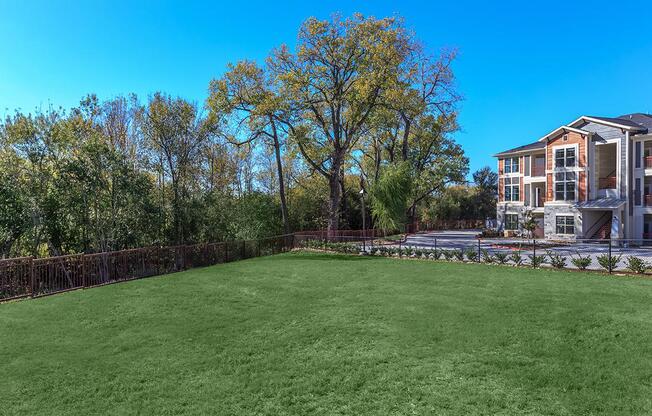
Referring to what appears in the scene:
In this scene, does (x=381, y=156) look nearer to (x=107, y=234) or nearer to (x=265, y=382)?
(x=107, y=234)

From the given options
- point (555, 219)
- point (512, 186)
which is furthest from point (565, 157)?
point (512, 186)

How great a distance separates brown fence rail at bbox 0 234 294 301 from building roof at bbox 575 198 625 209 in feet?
78.5

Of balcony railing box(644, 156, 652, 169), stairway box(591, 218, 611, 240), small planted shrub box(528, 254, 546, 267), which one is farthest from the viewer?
stairway box(591, 218, 611, 240)

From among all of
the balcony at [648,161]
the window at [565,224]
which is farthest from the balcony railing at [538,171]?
the balcony at [648,161]

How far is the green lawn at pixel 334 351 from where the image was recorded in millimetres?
5047

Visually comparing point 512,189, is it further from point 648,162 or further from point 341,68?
point 341,68

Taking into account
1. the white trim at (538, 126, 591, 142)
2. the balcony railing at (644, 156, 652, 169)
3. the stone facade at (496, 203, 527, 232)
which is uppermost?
the white trim at (538, 126, 591, 142)

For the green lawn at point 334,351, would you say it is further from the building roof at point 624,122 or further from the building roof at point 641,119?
the building roof at point 641,119

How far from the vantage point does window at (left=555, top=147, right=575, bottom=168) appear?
30.5 m

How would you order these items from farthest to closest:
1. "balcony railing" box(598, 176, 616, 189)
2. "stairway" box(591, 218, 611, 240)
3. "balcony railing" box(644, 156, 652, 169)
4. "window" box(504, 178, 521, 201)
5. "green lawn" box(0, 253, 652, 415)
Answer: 1. "window" box(504, 178, 521, 201)
2. "stairway" box(591, 218, 611, 240)
3. "balcony railing" box(598, 176, 616, 189)
4. "balcony railing" box(644, 156, 652, 169)
5. "green lawn" box(0, 253, 652, 415)

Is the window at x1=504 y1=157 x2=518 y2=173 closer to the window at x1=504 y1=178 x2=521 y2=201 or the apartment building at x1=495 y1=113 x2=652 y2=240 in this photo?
the window at x1=504 y1=178 x2=521 y2=201

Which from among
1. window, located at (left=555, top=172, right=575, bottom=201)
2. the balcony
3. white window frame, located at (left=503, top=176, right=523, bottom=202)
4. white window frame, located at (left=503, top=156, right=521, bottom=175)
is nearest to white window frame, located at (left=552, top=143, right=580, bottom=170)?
window, located at (left=555, top=172, right=575, bottom=201)

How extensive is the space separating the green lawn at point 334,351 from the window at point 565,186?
20611mm

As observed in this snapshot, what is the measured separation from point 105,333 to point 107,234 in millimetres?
11231
